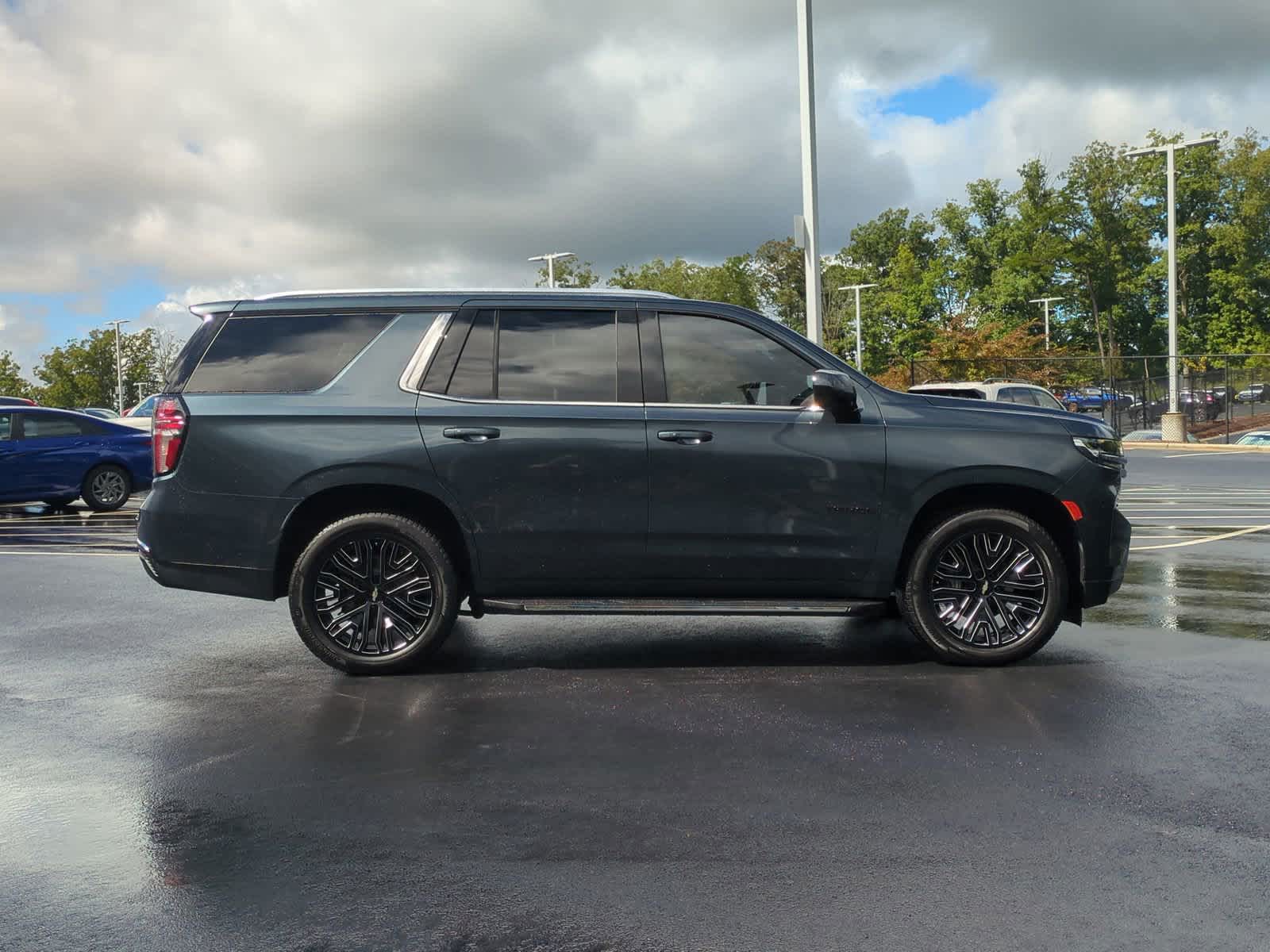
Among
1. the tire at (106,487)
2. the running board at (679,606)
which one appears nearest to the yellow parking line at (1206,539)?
the running board at (679,606)

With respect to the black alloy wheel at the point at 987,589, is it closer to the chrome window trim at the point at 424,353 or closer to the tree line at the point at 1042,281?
the chrome window trim at the point at 424,353

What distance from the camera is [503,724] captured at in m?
5.48

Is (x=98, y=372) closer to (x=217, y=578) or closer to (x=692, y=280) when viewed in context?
(x=692, y=280)

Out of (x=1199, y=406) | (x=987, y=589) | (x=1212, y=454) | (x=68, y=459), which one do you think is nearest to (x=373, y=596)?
(x=987, y=589)

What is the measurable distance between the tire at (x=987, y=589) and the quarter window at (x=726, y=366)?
3.72 feet

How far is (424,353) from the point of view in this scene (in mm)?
6496

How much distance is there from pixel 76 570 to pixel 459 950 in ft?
29.8

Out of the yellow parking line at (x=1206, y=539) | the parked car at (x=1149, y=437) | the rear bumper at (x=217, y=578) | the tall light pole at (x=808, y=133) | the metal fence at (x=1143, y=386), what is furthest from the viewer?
the metal fence at (x=1143, y=386)

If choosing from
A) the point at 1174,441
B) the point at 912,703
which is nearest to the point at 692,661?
the point at 912,703

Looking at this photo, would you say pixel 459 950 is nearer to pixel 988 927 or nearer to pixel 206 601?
pixel 988 927

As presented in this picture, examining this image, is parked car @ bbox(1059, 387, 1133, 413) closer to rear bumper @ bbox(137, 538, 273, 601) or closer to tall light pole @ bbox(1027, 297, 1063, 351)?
tall light pole @ bbox(1027, 297, 1063, 351)

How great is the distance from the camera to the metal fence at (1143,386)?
3869cm

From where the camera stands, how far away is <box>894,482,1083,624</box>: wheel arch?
6543mm

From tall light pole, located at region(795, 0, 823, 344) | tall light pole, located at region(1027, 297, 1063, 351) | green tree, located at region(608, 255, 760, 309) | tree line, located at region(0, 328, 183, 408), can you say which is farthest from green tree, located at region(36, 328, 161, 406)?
tall light pole, located at region(795, 0, 823, 344)
